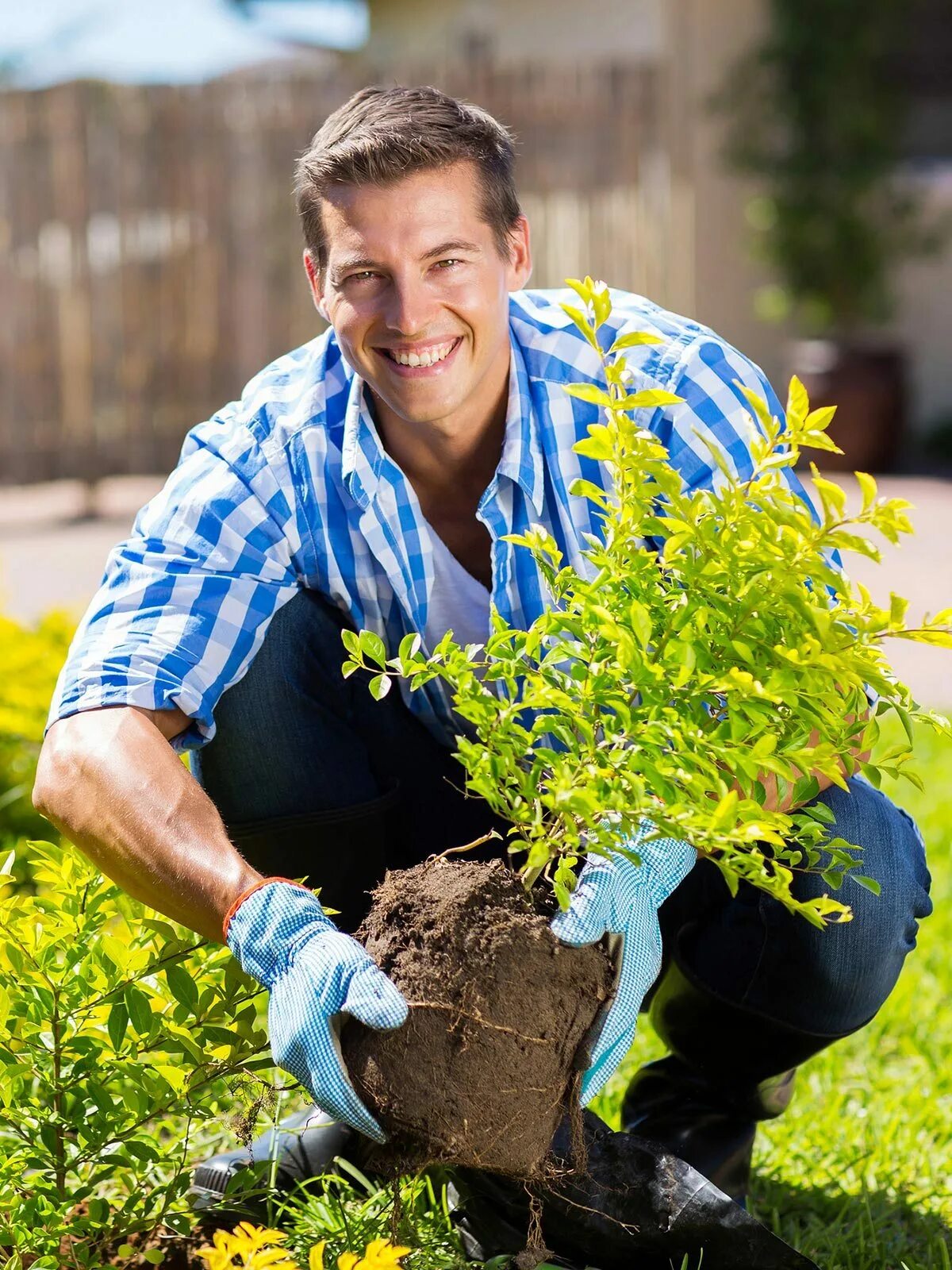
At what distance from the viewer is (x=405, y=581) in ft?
7.48

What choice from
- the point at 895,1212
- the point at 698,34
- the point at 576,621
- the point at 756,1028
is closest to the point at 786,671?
the point at 576,621

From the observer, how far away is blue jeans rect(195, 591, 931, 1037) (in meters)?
2.10

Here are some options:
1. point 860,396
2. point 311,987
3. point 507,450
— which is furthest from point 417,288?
point 860,396

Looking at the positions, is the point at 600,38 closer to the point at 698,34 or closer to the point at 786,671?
the point at 698,34

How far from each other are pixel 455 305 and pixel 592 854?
900 millimetres

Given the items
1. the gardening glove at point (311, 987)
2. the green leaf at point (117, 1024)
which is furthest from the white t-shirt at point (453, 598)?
the green leaf at point (117, 1024)

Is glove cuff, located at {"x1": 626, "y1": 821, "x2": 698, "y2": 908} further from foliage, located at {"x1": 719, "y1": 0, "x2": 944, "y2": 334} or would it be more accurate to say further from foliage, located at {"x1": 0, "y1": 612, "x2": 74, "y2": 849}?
foliage, located at {"x1": 719, "y1": 0, "x2": 944, "y2": 334}

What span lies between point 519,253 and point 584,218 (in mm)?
7068

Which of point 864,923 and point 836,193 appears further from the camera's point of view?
point 836,193

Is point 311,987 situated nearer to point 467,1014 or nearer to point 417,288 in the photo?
point 467,1014

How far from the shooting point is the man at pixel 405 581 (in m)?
2.09

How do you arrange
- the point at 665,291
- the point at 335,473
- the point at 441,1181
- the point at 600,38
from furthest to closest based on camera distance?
the point at 600,38, the point at 665,291, the point at 335,473, the point at 441,1181

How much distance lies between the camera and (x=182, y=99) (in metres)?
8.51

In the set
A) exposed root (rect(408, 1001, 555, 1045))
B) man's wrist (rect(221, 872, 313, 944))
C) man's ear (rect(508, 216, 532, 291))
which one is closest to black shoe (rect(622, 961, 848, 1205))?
exposed root (rect(408, 1001, 555, 1045))
